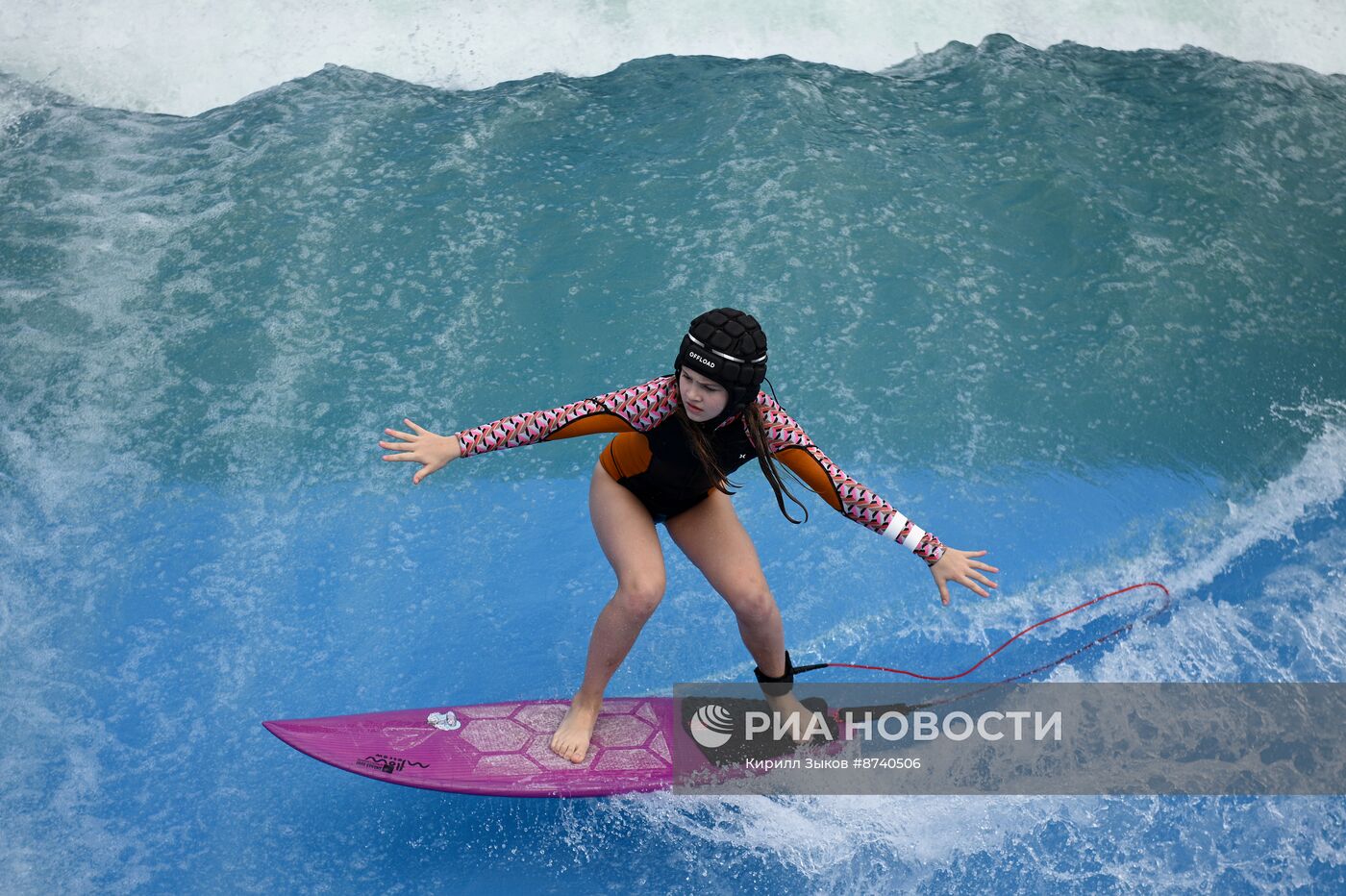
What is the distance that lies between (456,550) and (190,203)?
2.91 metres

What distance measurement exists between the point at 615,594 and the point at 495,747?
26.9 inches

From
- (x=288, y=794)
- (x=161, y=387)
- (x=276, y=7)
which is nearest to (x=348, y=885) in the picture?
(x=288, y=794)

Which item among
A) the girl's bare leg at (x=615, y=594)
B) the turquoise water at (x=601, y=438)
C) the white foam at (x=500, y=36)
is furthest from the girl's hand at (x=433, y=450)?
the white foam at (x=500, y=36)

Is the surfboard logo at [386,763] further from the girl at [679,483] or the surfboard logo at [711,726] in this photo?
the surfboard logo at [711,726]

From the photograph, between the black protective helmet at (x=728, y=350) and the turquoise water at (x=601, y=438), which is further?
the turquoise water at (x=601, y=438)

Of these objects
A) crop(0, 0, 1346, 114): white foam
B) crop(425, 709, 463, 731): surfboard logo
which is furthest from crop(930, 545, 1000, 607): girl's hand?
crop(0, 0, 1346, 114): white foam

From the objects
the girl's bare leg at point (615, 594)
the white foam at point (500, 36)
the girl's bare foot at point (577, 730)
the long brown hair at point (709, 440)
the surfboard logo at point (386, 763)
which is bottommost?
the surfboard logo at point (386, 763)

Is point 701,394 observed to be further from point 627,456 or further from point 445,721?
point 445,721

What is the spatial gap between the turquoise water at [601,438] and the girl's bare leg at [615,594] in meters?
0.40

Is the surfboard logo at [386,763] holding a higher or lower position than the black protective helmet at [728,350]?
lower

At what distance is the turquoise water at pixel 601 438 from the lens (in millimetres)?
3764

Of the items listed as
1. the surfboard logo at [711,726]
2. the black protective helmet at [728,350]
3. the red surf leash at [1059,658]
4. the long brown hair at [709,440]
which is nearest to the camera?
the black protective helmet at [728,350]

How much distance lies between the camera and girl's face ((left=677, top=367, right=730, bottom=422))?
3.10 meters

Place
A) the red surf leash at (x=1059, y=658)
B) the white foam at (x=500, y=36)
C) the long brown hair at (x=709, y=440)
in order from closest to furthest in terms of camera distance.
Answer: the long brown hair at (x=709, y=440), the red surf leash at (x=1059, y=658), the white foam at (x=500, y=36)
